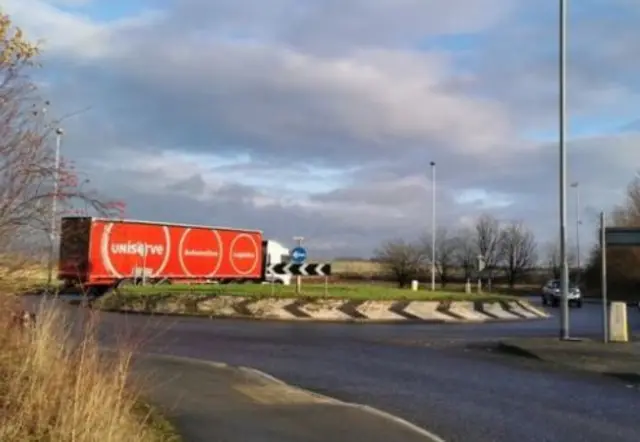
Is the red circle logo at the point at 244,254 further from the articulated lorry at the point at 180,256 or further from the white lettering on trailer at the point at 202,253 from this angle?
the white lettering on trailer at the point at 202,253

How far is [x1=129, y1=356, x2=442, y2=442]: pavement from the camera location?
28.6 feet

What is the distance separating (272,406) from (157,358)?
17.3 ft

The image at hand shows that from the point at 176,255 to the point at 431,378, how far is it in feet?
100.0

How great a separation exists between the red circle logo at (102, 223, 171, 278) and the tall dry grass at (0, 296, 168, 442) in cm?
2810

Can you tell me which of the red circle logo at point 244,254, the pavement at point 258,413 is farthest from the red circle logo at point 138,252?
the pavement at point 258,413

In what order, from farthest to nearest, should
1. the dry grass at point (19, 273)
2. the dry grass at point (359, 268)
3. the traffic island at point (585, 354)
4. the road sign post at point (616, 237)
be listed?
the dry grass at point (359, 268), the road sign post at point (616, 237), the traffic island at point (585, 354), the dry grass at point (19, 273)

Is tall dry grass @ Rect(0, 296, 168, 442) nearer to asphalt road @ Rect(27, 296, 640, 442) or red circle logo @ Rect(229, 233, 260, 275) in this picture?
asphalt road @ Rect(27, 296, 640, 442)

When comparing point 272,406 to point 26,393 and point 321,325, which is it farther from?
point 321,325

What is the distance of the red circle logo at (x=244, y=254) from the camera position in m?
48.5

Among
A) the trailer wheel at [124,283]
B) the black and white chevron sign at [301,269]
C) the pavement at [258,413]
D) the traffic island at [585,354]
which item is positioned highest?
the black and white chevron sign at [301,269]

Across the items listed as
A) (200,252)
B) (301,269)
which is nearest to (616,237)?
(301,269)

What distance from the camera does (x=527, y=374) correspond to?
15.0 metres

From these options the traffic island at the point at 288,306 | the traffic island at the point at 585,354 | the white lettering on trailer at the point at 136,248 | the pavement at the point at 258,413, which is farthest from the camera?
the white lettering on trailer at the point at 136,248

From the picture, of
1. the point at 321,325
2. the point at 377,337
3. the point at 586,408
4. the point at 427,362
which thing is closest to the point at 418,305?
the point at 321,325
